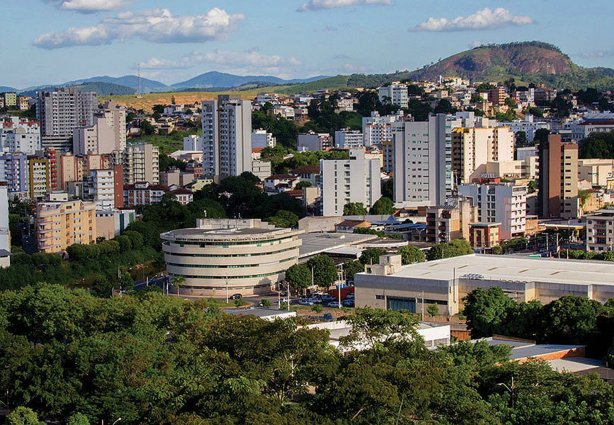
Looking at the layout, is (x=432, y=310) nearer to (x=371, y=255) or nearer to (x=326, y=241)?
(x=371, y=255)

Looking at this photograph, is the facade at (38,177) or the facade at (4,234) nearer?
the facade at (4,234)

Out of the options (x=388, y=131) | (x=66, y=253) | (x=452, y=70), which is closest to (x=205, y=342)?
(x=66, y=253)

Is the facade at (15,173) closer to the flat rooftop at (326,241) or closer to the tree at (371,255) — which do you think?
the flat rooftop at (326,241)

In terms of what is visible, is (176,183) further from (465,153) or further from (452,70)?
(452,70)

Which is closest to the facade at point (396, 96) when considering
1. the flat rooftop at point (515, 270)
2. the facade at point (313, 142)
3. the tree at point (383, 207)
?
the facade at point (313, 142)

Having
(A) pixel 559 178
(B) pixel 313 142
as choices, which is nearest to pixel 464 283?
(A) pixel 559 178

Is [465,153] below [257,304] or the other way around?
the other way around
